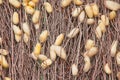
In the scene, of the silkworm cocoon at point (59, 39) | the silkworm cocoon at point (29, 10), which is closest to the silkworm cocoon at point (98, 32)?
the silkworm cocoon at point (59, 39)

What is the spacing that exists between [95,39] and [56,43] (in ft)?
0.44

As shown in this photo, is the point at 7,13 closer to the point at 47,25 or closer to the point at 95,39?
the point at 47,25

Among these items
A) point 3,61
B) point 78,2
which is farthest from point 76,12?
point 3,61

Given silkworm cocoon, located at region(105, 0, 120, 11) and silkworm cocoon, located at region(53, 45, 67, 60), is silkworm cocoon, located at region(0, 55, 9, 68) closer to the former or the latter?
silkworm cocoon, located at region(53, 45, 67, 60)

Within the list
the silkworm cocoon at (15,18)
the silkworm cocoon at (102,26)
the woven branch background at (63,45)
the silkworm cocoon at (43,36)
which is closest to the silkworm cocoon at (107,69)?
the woven branch background at (63,45)

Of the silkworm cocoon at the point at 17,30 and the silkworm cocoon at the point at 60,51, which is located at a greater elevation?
the silkworm cocoon at the point at 17,30

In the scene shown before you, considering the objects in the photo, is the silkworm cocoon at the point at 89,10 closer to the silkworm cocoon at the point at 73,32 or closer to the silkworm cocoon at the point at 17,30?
the silkworm cocoon at the point at 73,32

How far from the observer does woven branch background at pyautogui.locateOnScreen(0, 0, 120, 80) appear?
1303 mm

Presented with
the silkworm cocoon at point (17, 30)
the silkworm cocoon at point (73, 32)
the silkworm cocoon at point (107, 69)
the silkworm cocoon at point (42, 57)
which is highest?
the silkworm cocoon at point (17, 30)

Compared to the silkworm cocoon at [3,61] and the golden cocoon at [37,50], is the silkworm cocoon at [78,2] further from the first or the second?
the silkworm cocoon at [3,61]

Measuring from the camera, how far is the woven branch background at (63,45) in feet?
4.27

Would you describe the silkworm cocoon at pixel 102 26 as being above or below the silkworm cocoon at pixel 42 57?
above

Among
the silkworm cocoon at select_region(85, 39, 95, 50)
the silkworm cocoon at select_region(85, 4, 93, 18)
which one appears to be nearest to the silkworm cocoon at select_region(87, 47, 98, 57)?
the silkworm cocoon at select_region(85, 39, 95, 50)

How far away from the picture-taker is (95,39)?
131 centimetres
